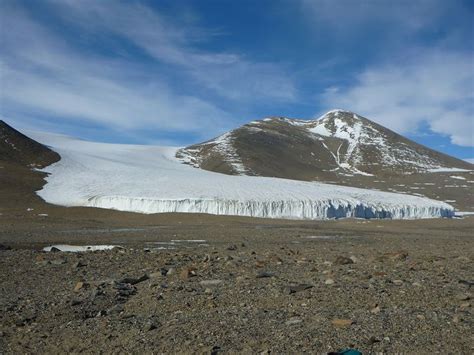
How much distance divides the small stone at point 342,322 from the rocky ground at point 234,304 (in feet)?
0.06

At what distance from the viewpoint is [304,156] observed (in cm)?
16325

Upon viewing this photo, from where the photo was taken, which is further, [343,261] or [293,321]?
[343,261]

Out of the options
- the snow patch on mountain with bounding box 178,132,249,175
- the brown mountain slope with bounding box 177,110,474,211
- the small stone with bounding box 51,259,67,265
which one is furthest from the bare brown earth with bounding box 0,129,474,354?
the snow patch on mountain with bounding box 178,132,249,175

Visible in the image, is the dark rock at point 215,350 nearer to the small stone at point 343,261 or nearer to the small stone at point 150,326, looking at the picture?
the small stone at point 150,326

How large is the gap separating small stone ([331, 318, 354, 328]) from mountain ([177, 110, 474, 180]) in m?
109

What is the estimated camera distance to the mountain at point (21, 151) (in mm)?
67125

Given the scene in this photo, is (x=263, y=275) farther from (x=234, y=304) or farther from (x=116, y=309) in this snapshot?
(x=116, y=309)

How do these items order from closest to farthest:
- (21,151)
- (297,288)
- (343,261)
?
(297,288) → (343,261) → (21,151)

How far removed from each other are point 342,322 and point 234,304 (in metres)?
2.39

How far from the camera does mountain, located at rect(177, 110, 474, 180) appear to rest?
131 metres

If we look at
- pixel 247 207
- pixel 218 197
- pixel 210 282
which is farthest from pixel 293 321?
pixel 218 197

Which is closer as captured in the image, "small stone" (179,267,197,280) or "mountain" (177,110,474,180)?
"small stone" (179,267,197,280)

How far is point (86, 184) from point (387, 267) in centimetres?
4885

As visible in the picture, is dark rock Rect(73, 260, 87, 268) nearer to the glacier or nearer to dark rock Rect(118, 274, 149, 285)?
dark rock Rect(118, 274, 149, 285)
